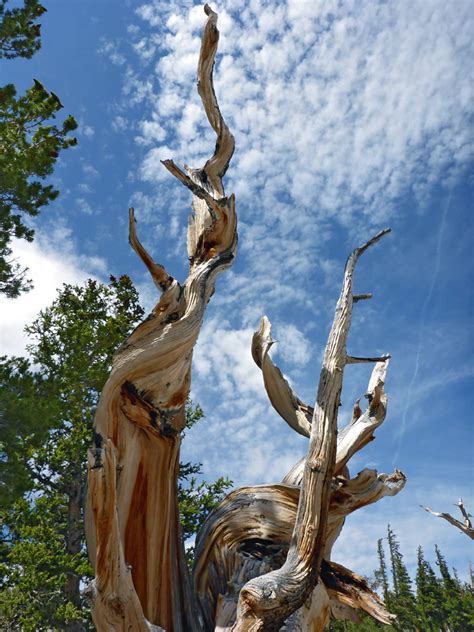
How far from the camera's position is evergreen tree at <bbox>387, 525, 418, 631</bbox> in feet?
123

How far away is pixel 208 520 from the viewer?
3.31 metres

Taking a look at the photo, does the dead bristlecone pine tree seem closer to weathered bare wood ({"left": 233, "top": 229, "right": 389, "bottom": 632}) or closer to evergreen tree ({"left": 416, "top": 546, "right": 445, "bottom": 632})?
weathered bare wood ({"left": 233, "top": 229, "right": 389, "bottom": 632})

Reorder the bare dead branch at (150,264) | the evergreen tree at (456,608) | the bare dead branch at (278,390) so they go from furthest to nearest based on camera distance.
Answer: the evergreen tree at (456,608) < the bare dead branch at (278,390) < the bare dead branch at (150,264)

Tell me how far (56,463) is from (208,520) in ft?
25.5

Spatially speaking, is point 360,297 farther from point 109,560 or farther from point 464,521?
point 464,521

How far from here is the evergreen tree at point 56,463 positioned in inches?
284

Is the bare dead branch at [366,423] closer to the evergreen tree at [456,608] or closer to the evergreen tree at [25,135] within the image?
the evergreen tree at [25,135]

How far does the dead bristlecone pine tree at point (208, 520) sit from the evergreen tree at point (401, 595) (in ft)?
123

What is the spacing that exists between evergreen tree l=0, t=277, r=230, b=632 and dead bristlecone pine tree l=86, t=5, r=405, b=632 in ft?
13.9

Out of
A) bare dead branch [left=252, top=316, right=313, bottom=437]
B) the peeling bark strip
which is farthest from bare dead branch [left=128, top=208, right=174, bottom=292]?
bare dead branch [left=252, top=316, right=313, bottom=437]

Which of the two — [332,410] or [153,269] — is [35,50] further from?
[332,410]

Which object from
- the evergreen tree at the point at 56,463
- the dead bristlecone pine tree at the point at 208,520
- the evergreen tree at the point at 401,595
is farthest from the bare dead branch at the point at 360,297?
the evergreen tree at the point at 401,595

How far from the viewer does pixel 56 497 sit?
10.3 metres

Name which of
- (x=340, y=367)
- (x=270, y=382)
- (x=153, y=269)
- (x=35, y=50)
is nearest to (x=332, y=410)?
(x=340, y=367)
